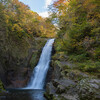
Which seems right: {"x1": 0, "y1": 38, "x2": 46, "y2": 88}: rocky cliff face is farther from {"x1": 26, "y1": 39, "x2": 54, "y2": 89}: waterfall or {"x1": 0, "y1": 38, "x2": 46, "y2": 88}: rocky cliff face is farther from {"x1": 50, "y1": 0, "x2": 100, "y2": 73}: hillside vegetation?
{"x1": 50, "y1": 0, "x2": 100, "y2": 73}: hillside vegetation

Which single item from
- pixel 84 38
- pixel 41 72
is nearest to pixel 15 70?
pixel 41 72

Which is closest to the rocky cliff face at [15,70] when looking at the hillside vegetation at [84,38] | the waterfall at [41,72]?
the waterfall at [41,72]

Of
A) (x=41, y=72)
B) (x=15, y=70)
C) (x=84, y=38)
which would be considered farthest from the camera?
(x=15, y=70)

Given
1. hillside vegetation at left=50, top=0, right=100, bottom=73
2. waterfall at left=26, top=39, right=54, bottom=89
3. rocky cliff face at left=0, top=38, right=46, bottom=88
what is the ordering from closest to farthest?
hillside vegetation at left=50, top=0, right=100, bottom=73, waterfall at left=26, top=39, right=54, bottom=89, rocky cliff face at left=0, top=38, right=46, bottom=88

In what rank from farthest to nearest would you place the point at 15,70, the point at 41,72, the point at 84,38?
the point at 15,70 < the point at 41,72 < the point at 84,38

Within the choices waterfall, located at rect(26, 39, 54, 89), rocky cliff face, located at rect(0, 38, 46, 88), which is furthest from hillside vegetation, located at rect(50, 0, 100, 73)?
rocky cliff face, located at rect(0, 38, 46, 88)

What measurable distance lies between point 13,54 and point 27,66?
2.40m

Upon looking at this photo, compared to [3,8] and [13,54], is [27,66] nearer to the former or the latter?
[13,54]

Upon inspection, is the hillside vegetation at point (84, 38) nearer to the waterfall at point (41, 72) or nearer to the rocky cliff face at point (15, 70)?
the waterfall at point (41, 72)

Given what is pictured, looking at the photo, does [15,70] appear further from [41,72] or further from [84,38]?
[84,38]

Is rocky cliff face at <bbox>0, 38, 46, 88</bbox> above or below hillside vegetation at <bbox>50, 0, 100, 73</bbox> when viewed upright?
below

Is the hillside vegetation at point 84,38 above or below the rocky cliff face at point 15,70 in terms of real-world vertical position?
above

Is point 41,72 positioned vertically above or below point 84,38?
below

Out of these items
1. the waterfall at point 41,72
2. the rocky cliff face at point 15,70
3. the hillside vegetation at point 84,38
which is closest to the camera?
the hillside vegetation at point 84,38
